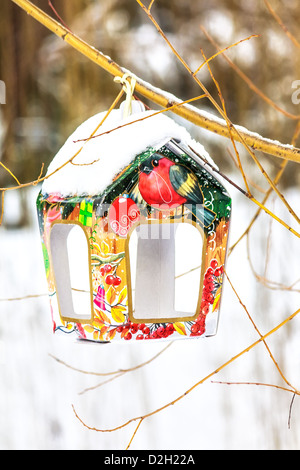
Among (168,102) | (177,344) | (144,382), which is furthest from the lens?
(177,344)

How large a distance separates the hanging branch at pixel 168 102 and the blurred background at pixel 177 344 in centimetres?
103

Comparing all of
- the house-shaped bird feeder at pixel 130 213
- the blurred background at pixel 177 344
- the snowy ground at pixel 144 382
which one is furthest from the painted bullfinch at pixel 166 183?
the snowy ground at pixel 144 382

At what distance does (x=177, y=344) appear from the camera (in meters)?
2.22

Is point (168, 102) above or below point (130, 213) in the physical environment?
above

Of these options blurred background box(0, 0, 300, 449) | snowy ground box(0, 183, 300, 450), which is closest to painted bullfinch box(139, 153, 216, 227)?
blurred background box(0, 0, 300, 449)

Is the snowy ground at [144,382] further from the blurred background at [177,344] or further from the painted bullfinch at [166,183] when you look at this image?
the painted bullfinch at [166,183]

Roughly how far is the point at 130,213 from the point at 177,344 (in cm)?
168

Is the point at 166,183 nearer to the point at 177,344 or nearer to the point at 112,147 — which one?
the point at 112,147

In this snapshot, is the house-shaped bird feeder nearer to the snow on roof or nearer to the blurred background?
the snow on roof

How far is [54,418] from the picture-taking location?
190 centimetres

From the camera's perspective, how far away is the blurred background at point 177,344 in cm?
176

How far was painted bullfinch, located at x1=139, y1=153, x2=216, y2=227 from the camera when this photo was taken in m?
0.61

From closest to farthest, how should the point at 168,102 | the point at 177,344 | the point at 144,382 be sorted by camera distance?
the point at 168,102 < the point at 144,382 < the point at 177,344

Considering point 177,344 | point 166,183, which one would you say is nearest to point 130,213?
point 166,183
